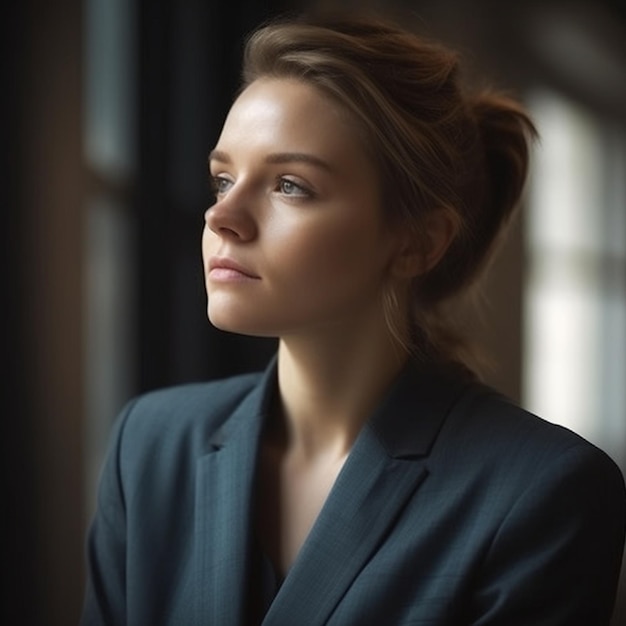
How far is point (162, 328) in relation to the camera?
9.35 ft

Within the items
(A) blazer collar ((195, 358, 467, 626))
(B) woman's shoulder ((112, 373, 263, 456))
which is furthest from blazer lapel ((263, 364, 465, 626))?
(B) woman's shoulder ((112, 373, 263, 456))

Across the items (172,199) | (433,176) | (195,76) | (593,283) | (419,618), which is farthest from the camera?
(593,283)

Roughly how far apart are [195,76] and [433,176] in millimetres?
1595

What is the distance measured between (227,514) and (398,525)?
0.25 metres

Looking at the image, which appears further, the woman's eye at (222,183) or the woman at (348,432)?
the woman's eye at (222,183)

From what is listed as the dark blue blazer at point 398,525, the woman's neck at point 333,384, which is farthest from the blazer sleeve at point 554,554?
the woman's neck at point 333,384

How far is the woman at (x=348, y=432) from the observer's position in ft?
4.71

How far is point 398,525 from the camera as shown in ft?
4.88

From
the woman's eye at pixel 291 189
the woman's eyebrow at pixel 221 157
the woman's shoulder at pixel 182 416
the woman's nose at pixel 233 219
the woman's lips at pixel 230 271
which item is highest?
the woman's eyebrow at pixel 221 157

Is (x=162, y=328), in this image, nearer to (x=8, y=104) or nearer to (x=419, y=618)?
(x=8, y=104)

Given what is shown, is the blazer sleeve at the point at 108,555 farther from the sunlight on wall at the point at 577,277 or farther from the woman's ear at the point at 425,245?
the sunlight on wall at the point at 577,277

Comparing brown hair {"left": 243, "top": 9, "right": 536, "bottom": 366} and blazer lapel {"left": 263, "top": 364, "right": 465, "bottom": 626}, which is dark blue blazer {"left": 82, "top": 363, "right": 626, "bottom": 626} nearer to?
blazer lapel {"left": 263, "top": 364, "right": 465, "bottom": 626}

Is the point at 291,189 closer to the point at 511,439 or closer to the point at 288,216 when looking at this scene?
the point at 288,216

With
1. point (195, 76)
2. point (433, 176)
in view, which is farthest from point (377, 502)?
point (195, 76)
